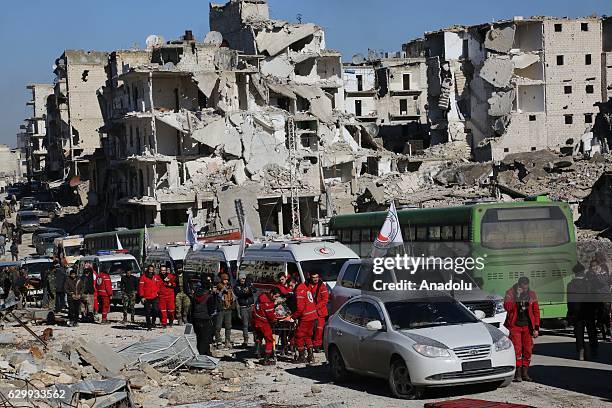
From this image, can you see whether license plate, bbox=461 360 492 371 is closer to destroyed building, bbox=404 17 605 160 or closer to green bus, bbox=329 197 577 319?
green bus, bbox=329 197 577 319

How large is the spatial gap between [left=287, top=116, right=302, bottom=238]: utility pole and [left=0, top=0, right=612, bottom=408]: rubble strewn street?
0.29m

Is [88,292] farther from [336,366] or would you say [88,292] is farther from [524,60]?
[524,60]

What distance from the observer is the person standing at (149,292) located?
27.1 m

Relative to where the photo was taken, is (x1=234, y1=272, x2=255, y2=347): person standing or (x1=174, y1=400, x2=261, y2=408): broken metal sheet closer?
(x1=174, y1=400, x2=261, y2=408): broken metal sheet

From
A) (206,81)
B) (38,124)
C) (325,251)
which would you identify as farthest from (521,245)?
(38,124)

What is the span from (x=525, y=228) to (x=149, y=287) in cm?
934

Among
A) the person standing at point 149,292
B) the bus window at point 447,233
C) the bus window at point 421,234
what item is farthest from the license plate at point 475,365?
the person standing at point 149,292

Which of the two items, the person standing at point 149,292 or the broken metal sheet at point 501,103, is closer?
the person standing at point 149,292

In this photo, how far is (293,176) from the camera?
212ft

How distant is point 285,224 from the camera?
218 feet

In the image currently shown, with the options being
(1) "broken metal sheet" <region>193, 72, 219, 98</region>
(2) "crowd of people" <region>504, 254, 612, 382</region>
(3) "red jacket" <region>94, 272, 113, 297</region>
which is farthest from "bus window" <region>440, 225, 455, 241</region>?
(1) "broken metal sheet" <region>193, 72, 219, 98</region>

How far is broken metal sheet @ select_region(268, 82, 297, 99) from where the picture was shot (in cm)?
7081

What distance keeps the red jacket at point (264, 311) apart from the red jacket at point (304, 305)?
1.34ft

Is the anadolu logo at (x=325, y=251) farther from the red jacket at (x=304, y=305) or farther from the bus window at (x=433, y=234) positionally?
the red jacket at (x=304, y=305)
